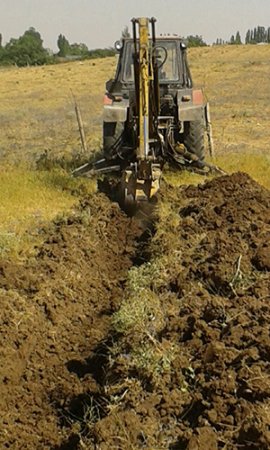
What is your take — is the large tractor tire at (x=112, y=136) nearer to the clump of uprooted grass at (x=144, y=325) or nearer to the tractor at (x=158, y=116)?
the tractor at (x=158, y=116)

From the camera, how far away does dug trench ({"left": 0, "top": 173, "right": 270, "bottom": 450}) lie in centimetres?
404

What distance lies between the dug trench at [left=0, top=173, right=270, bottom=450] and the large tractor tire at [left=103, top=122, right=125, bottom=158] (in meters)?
2.72

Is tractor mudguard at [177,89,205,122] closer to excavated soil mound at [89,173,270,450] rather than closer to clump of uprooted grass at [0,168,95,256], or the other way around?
clump of uprooted grass at [0,168,95,256]

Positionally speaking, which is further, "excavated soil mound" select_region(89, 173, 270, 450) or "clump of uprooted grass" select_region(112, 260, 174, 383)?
"clump of uprooted grass" select_region(112, 260, 174, 383)

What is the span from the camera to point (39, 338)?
19.4 feet

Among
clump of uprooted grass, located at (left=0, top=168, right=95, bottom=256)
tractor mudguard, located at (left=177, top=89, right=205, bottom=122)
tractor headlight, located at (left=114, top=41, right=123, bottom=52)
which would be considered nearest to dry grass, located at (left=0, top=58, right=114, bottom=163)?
clump of uprooted grass, located at (left=0, top=168, right=95, bottom=256)

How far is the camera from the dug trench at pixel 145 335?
4.04m

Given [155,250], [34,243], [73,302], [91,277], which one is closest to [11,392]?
[73,302]

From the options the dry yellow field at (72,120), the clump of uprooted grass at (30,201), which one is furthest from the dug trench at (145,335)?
the dry yellow field at (72,120)

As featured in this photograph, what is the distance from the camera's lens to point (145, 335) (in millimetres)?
5230

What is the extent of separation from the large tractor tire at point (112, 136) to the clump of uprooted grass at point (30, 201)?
615mm

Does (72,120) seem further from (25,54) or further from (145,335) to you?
(25,54)

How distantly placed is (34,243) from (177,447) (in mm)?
4825

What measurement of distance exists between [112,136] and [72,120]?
12.9m
